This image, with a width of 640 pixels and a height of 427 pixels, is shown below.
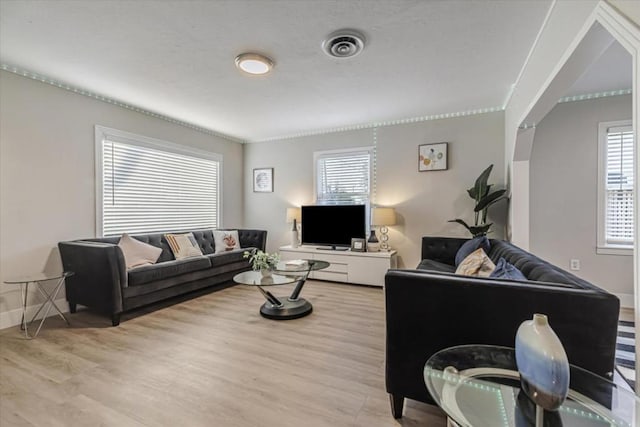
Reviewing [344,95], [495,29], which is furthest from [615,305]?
[344,95]

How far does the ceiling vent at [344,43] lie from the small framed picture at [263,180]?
3353 mm

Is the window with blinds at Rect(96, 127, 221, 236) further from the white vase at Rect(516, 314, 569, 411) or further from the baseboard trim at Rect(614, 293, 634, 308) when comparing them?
the baseboard trim at Rect(614, 293, 634, 308)

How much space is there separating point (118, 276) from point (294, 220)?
2813 mm

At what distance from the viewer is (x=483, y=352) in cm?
129

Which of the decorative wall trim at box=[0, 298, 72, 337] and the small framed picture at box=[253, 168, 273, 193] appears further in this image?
the small framed picture at box=[253, 168, 273, 193]

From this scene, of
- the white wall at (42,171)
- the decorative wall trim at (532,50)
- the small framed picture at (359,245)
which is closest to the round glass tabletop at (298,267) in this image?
the small framed picture at (359,245)

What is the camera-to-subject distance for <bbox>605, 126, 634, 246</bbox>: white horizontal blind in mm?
3482

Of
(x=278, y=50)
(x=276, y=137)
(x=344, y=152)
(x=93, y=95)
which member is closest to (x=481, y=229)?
(x=344, y=152)

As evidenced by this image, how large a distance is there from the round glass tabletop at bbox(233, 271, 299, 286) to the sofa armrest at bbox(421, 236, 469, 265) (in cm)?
180

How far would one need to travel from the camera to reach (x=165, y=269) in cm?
338

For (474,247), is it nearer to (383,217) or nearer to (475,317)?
(383,217)

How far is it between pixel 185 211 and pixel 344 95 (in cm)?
318

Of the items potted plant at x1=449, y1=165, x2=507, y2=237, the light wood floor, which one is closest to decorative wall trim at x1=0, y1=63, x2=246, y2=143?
the light wood floor

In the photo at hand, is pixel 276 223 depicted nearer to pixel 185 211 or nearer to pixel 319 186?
pixel 319 186
